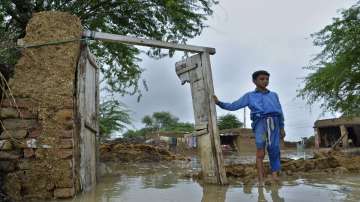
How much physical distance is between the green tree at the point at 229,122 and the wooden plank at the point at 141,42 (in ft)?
102

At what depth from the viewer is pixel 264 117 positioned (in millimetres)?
5273

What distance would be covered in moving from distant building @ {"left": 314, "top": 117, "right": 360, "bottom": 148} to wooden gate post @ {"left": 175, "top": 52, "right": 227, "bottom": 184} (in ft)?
76.6

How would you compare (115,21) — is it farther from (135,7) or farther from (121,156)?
(121,156)

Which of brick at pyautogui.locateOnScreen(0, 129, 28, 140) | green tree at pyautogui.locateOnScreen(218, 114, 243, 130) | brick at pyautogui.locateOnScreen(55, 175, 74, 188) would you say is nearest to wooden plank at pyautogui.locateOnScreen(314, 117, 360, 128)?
green tree at pyautogui.locateOnScreen(218, 114, 243, 130)

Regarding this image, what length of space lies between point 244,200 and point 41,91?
2.82 m

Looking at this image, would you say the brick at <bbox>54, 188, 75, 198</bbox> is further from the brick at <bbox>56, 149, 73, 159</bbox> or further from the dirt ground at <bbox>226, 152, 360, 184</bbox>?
the dirt ground at <bbox>226, 152, 360, 184</bbox>

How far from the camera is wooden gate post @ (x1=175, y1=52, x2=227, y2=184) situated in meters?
5.54

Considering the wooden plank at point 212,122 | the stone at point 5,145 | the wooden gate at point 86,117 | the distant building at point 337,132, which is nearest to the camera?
the stone at point 5,145

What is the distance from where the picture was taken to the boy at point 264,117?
526 cm

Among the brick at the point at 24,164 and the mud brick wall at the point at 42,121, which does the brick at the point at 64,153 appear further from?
the brick at the point at 24,164

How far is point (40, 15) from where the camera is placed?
5.16 meters

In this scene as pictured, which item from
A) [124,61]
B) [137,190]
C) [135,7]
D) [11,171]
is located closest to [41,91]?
[11,171]

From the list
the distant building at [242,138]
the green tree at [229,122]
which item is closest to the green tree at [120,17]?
the distant building at [242,138]

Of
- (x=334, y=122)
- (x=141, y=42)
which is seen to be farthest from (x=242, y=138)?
(x=141, y=42)
